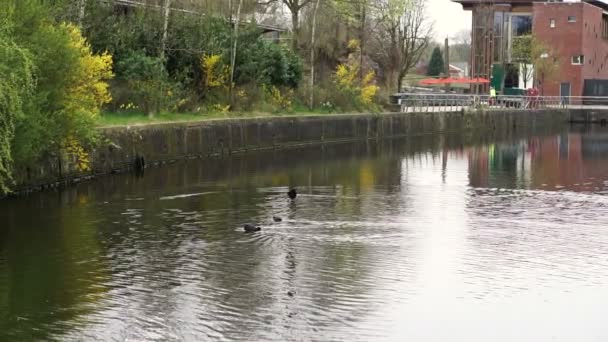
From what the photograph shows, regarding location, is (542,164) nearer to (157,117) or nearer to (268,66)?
(268,66)

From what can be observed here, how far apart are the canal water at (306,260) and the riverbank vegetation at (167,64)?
2143 millimetres

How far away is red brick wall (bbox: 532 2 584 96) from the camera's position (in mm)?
85688

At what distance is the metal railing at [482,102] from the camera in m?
58.1

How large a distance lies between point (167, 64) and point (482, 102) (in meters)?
31.9

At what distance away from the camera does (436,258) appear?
1747cm

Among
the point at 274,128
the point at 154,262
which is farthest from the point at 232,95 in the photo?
the point at 154,262

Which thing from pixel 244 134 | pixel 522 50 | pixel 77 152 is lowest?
pixel 244 134

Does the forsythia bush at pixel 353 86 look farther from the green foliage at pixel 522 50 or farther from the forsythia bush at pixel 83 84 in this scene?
the green foliage at pixel 522 50

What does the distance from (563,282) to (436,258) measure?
2.51 metres

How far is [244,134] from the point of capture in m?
39.5

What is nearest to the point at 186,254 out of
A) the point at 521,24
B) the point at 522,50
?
the point at 522,50

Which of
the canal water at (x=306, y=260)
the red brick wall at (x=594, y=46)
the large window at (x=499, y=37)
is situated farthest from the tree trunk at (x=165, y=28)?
the red brick wall at (x=594, y=46)

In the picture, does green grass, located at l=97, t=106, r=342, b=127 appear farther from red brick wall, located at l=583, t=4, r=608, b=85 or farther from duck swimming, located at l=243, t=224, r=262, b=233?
red brick wall, located at l=583, t=4, r=608, b=85

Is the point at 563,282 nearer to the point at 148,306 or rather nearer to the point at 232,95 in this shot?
the point at 148,306
